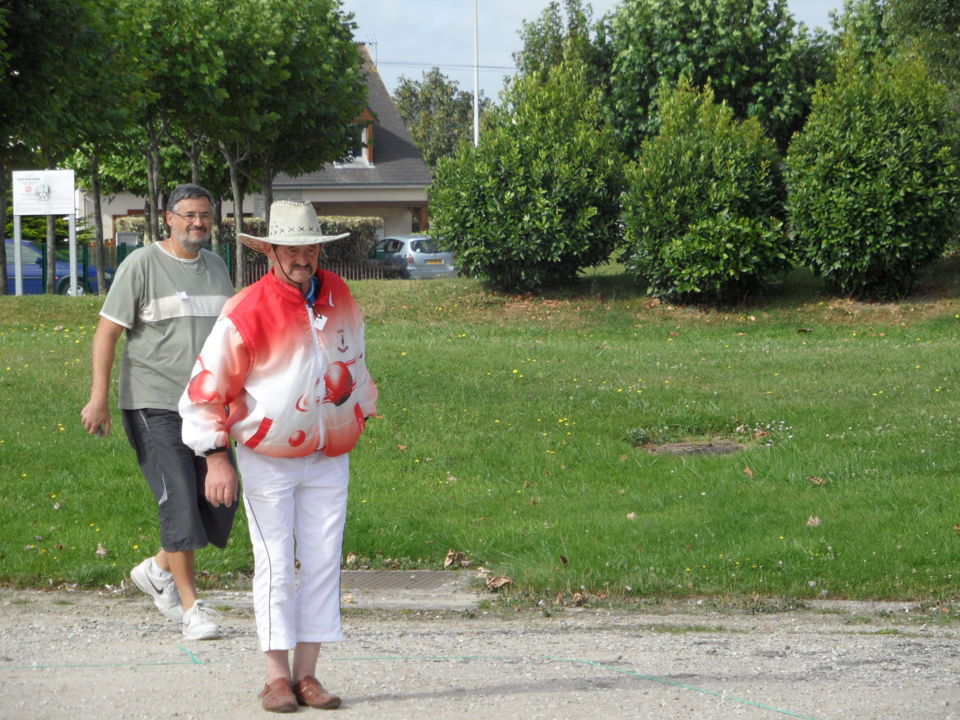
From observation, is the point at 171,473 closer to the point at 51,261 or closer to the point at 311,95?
the point at 51,261

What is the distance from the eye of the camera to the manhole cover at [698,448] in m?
10.5

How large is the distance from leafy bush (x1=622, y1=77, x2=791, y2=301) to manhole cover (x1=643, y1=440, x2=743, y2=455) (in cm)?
959

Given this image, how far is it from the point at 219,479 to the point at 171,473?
1037 millimetres

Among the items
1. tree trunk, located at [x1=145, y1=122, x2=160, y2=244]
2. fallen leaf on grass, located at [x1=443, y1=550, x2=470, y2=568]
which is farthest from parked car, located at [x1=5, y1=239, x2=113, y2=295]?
fallen leaf on grass, located at [x1=443, y1=550, x2=470, y2=568]

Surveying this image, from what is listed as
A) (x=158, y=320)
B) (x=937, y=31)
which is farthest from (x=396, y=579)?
(x=937, y=31)

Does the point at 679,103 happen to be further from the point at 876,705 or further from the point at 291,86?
the point at 876,705

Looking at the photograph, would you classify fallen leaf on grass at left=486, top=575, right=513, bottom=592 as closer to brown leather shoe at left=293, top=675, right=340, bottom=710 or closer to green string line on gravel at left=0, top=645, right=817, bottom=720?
green string line on gravel at left=0, top=645, right=817, bottom=720

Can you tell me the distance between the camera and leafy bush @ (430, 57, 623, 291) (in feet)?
69.5

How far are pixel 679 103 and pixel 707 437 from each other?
37.8 feet

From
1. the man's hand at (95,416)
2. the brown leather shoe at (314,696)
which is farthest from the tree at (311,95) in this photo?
the brown leather shoe at (314,696)

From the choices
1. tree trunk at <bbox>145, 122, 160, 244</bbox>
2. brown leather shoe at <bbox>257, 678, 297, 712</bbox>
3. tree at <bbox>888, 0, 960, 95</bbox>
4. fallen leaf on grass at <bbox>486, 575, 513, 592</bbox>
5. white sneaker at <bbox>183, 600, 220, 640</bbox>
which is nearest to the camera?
brown leather shoe at <bbox>257, 678, 297, 712</bbox>

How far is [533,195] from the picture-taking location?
69.5 feet

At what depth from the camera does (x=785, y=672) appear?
5.31 meters

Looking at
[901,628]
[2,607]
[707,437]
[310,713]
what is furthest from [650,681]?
[707,437]
